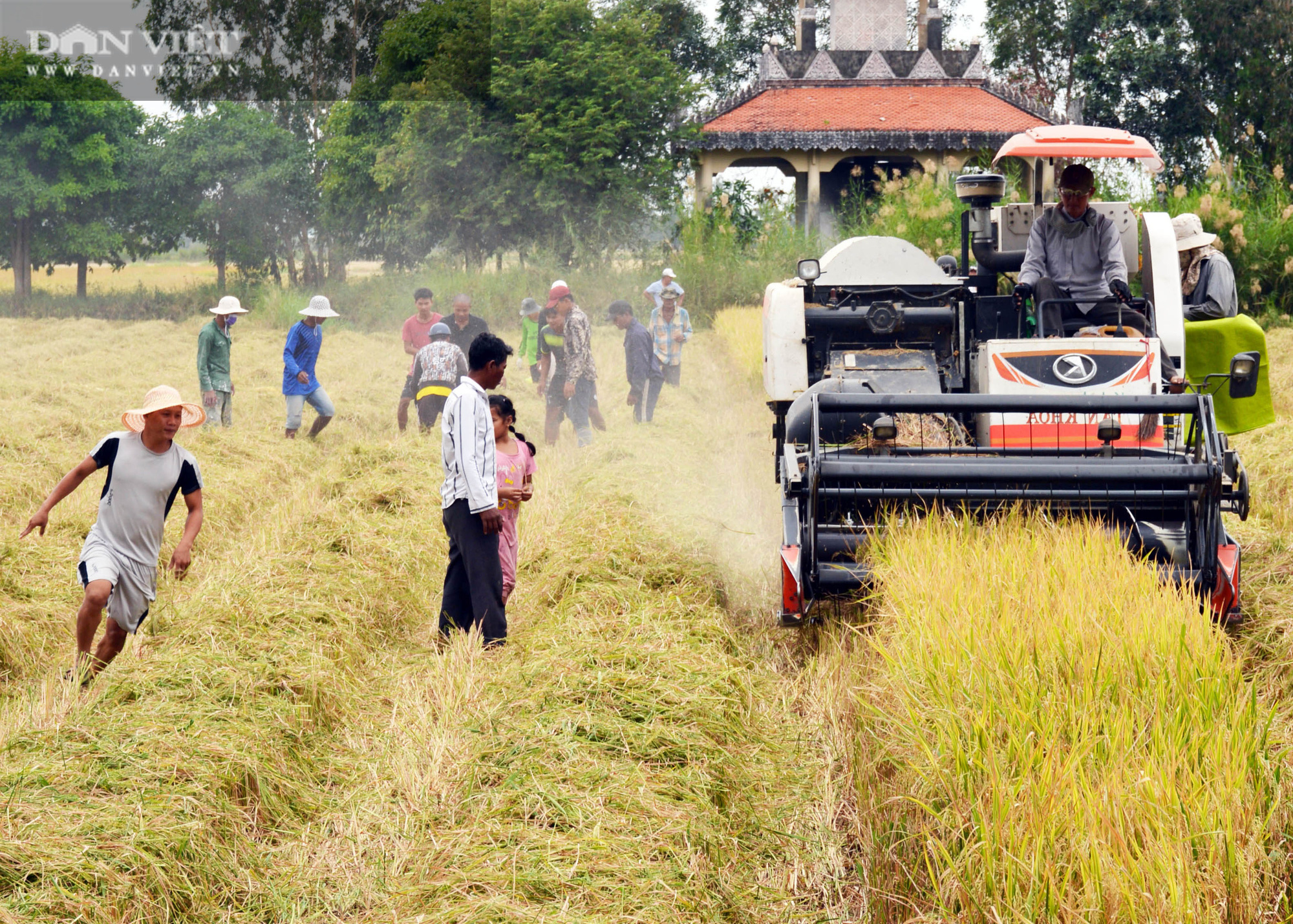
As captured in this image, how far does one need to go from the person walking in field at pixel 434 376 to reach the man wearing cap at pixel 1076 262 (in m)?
6.03

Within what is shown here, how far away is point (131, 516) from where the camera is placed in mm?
6094

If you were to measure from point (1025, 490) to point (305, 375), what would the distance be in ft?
28.0

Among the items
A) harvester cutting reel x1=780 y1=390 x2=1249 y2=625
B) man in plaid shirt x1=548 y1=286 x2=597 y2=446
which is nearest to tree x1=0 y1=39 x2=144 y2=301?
man in plaid shirt x1=548 y1=286 x2=597 y2=446

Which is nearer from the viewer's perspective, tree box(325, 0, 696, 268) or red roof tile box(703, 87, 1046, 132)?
tree box(325, 0, 696, 268)

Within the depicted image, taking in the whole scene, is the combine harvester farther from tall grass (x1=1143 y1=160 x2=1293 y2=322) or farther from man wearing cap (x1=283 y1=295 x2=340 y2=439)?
tall grass (x1=1143 y1=160 x2=1293 y2=322)

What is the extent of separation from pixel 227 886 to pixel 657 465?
663 cm

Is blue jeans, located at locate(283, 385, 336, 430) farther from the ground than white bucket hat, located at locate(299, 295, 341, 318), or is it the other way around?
white bucket hat, located at locate(299, 295, 341, 318)

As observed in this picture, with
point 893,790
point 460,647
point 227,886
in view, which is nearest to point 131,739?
point 227,886

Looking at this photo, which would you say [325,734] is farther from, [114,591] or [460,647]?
[114,591]

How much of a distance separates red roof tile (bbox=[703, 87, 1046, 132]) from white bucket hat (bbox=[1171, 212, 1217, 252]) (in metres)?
21.2

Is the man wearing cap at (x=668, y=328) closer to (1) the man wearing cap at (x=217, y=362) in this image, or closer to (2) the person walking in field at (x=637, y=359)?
(2) the person walking in field at (x=637, y=359)

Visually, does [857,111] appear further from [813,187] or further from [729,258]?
[729,258]

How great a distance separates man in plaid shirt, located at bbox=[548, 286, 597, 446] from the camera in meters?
12.3

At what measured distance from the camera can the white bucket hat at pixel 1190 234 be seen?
29.2 feet
